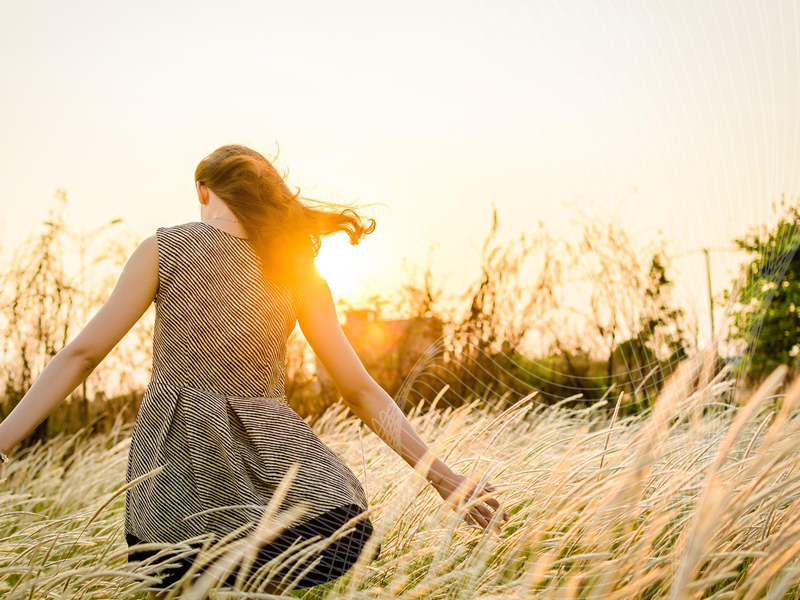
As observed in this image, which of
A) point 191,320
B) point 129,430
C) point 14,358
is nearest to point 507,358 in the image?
point 129,430

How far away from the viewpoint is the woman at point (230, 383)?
4.88 ft

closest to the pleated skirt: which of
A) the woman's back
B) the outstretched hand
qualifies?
the outstretched hand

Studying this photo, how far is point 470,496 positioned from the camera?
164 cm

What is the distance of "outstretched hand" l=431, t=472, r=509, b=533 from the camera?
157cm

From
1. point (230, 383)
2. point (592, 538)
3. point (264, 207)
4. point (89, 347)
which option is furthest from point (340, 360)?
point (592, 538)

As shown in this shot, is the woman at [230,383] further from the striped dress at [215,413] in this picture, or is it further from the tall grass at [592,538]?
the tall grass at [592,538]

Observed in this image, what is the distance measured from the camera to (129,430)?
604 cm

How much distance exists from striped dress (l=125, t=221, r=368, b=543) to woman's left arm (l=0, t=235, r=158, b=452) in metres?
0.03

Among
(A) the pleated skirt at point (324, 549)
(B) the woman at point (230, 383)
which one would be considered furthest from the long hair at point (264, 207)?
(A) the pleated skirt at point (324, 549)

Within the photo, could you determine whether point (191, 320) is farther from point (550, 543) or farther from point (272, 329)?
point (550, 543)

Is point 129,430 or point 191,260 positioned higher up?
point 191,260

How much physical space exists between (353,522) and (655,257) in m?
4.42

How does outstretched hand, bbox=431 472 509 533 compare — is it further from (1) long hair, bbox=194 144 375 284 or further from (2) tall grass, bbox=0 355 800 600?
(1) long hair, bbox=194 144 375 284

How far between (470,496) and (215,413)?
2.05 feet
